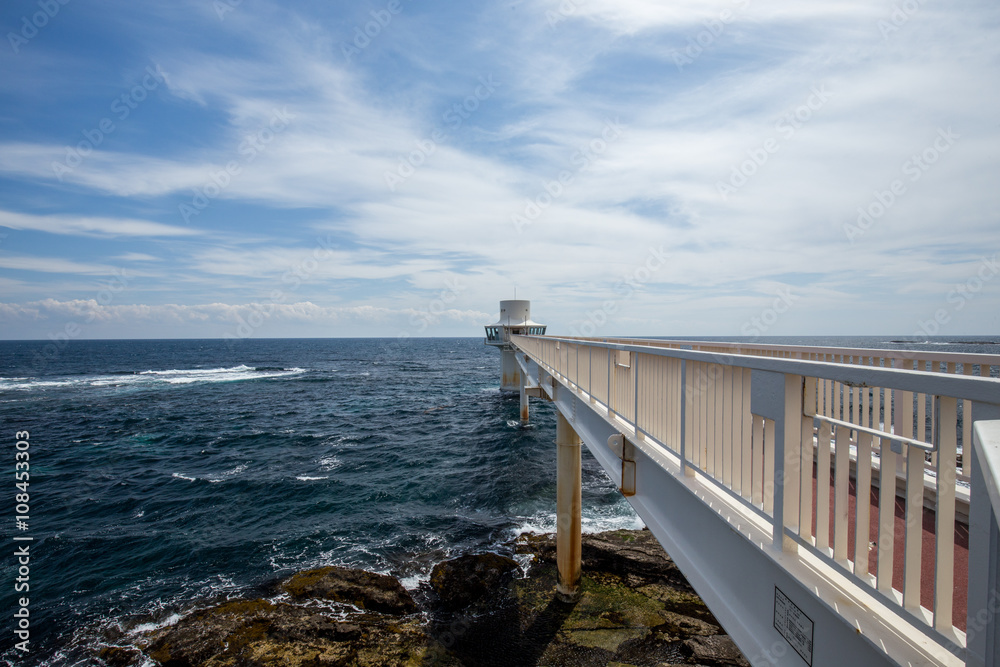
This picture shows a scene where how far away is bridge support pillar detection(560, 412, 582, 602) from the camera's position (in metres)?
11.8

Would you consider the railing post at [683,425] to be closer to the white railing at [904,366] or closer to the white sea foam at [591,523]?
the white railing at [904,366]

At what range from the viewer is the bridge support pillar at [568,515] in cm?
1180

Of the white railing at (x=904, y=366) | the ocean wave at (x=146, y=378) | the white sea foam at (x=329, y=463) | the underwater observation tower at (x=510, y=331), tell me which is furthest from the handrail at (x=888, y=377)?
the ocean wave at (x=146, y=378)

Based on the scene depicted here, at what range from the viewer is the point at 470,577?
1220cm

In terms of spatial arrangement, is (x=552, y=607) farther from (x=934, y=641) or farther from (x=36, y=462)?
(x=36, y=462)

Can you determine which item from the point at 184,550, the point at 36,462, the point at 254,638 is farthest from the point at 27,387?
the point at 254,638

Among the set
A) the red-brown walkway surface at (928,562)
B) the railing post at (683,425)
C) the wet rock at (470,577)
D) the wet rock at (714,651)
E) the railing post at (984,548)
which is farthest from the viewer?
the wet rock at (470,577)

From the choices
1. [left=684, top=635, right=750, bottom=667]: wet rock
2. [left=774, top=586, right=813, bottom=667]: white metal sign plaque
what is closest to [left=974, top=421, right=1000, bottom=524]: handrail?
[left=774, top=586, right=813, bottom=667]: white metal sign plaque

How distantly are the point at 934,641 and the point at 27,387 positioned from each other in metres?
70.8

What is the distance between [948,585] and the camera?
6.64 feet

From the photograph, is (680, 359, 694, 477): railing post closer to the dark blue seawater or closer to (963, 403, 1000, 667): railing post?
(963, 403, 1000, 667): railing post

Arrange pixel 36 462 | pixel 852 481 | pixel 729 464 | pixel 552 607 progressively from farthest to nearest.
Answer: pixel 36 462 → pixel 552 607 → pixel 852 481 → pixel 729 464

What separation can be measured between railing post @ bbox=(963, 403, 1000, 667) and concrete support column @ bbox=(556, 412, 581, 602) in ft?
32.4

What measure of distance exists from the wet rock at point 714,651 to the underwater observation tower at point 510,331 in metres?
30.4
